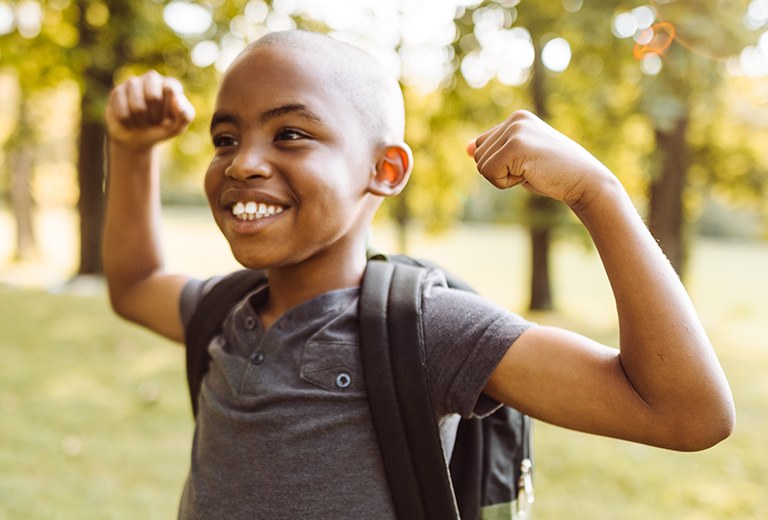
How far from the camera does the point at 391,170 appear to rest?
166cm

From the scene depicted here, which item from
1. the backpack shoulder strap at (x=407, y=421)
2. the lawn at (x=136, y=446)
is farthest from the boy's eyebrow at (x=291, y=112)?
the lawn at (x=136, y=446)

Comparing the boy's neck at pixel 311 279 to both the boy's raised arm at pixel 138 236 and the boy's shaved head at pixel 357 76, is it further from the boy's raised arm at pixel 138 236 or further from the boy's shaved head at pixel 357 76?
the boy's raised arm at pixel 138 236

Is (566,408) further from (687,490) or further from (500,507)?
(687,490)

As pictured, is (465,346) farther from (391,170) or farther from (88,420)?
(88,420)

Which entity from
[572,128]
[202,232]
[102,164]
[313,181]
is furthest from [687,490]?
[202,232]

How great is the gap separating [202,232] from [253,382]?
2995 centimetres

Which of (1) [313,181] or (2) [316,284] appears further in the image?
(2) [316,284]

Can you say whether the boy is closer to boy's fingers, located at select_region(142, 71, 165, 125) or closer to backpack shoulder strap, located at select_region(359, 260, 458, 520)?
backpack shoulder strap, located at select_region(359, 260, 458, 520)

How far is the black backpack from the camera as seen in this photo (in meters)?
1.42

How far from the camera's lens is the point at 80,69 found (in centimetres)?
973

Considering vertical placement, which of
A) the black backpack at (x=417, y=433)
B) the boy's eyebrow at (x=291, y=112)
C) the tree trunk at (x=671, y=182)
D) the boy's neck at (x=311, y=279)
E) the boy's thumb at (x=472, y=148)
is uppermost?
the boy's eyebrow at (x=291, y=112)

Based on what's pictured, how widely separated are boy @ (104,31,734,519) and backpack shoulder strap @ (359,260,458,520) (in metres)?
0.04

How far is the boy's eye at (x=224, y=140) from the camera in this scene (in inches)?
62.7

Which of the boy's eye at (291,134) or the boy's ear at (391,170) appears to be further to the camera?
the boy's ear at (391,170)
